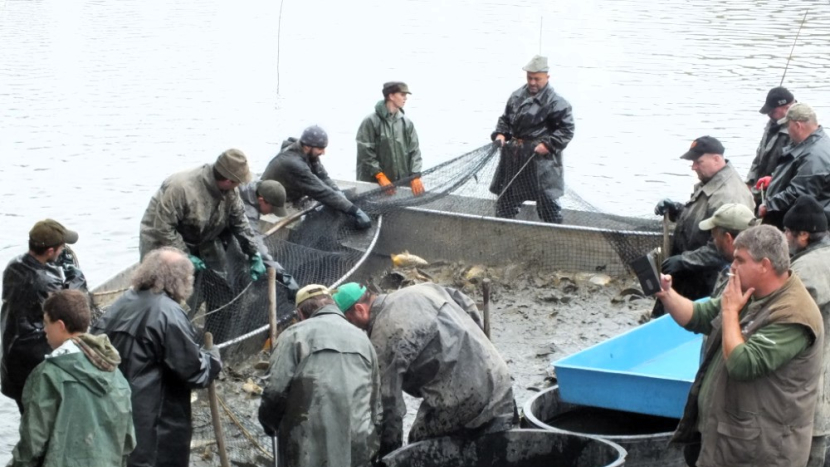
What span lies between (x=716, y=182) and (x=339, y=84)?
16615mm

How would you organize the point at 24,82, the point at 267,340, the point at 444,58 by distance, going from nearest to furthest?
1. the point at 267,340
2. the point at 24,82
3. the point at 444,58

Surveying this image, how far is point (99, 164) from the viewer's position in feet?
58.4

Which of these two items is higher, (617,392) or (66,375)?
(66,375)

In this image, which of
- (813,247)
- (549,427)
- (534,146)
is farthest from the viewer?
(534,146)

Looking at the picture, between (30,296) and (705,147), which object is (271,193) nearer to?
(30,296)

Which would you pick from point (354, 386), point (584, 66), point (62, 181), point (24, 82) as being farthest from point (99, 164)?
point (354, 386)

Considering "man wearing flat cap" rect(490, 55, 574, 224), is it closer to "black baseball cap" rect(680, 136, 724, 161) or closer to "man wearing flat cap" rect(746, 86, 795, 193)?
"man wearing flat cap" rect(746, 86, 795, 193)

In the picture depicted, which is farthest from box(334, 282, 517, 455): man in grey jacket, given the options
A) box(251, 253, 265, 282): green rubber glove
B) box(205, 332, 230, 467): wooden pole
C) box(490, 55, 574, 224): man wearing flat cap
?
box(490, 55, 574, 224): man wearing flat cap

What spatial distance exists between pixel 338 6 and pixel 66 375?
109ft

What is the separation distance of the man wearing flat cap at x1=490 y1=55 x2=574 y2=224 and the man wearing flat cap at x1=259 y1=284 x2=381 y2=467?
19.5ft

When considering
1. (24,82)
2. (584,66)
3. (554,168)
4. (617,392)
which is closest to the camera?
(617,392)

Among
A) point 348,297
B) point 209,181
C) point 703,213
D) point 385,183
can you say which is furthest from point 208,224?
Answer: point 385,183

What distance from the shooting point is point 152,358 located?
579cm

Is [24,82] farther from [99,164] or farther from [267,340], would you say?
[267,340]
